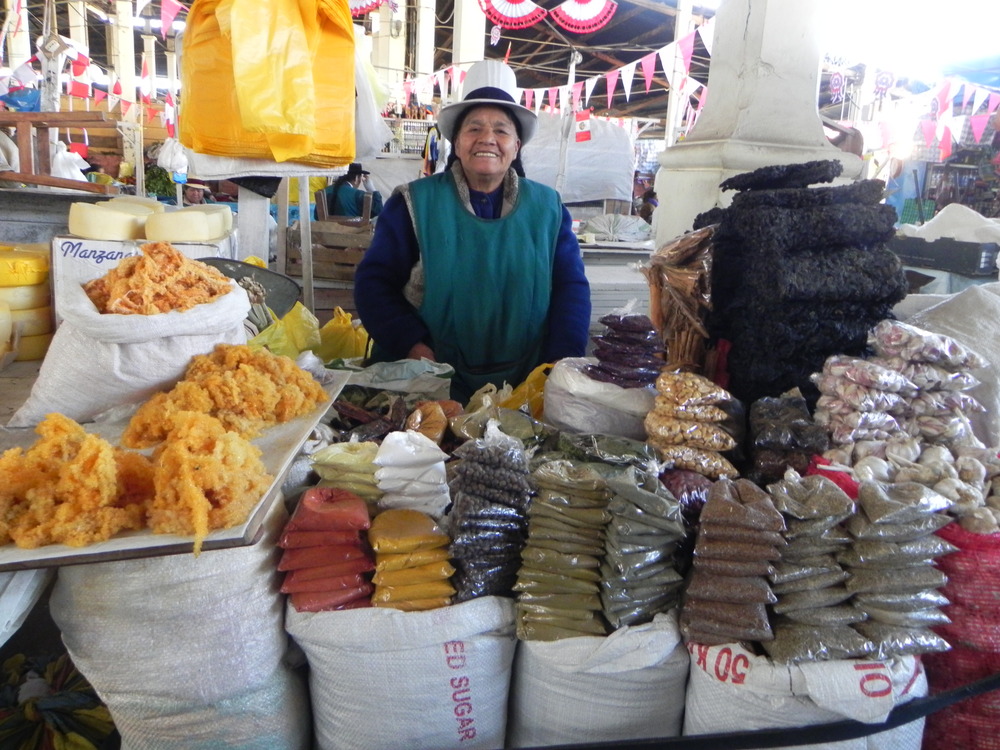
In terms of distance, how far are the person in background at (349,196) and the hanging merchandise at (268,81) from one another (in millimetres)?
4524

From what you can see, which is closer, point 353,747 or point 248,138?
point 353,747

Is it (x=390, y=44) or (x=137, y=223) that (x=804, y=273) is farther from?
(x=390, y=44)

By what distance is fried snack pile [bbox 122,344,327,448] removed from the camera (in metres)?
1.40

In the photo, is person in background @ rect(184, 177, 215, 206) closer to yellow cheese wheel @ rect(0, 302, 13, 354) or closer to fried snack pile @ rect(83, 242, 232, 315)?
yellow cheese wheel @ rect(0, 302, 13, 354)

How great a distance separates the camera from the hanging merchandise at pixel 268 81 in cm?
208

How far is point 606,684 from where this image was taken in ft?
4.35

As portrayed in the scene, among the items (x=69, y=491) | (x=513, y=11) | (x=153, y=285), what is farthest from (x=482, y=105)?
(x=513, y=11)

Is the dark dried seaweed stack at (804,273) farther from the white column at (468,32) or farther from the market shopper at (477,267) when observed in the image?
the white column at (468,32)

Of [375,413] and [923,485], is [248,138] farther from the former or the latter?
[923,485]

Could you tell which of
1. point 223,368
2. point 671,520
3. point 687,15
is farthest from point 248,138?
point 687,15

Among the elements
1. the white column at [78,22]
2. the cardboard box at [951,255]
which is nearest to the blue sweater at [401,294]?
the cardboard box at [951,255]

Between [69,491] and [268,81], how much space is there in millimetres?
1529

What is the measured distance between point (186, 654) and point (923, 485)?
1.54m

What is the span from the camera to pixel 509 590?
1.40 metres
